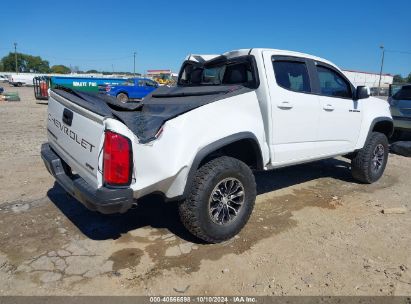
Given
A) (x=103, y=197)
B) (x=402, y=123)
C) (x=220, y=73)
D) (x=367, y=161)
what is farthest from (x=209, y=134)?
(x=402, y=123)

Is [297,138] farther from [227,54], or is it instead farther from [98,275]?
[98,275]

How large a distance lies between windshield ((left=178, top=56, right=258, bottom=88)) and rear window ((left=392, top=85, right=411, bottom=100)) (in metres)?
6.57

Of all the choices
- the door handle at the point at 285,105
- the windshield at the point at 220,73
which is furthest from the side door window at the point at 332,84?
the windshield at the point at 220,73

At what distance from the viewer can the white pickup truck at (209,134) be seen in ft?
9.32

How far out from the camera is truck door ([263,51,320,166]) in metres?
4.01

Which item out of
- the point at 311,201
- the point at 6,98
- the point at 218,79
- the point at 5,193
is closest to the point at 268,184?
the point at 311,201

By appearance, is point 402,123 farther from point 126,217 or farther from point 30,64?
point 30,64

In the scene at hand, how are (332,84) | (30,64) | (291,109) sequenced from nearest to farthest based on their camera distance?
(291,109)
(332,84)
(30,64)

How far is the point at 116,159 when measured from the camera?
2.74 meters

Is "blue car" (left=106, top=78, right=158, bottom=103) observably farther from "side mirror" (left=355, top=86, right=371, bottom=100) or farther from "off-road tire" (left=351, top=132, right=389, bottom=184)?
"side mirror" (left=355, top=86, right=371, bottom=100)

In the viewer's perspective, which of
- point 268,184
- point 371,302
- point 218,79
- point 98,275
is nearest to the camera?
point 371,302

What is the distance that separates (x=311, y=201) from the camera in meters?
5.00

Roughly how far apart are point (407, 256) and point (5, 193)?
4986mm

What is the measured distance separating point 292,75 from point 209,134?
1707mm
